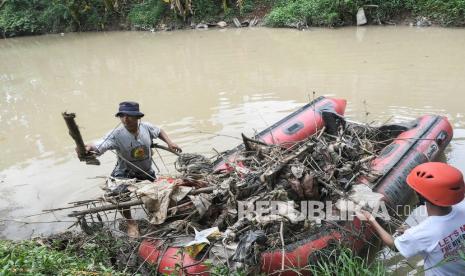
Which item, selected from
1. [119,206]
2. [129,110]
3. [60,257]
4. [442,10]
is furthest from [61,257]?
[442,10]

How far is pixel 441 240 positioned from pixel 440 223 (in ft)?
0.34

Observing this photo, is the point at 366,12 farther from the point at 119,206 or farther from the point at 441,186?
the point at 441,186

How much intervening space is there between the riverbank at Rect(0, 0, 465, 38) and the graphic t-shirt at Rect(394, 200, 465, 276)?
44.9 feet

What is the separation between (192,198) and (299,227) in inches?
39.0

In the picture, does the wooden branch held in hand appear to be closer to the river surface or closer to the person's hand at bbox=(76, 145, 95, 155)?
the person's hand at bbox=(76, 145, 95, 155)

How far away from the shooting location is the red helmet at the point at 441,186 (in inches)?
100

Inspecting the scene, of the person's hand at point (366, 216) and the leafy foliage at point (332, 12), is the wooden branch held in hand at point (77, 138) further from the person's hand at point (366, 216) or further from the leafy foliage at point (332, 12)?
the leafy foliage at point (332, 12)

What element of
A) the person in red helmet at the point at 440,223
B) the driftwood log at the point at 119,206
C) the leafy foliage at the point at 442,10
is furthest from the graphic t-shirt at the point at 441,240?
the leafy foliage at the point at 442,10

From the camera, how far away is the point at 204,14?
2038 centimetres

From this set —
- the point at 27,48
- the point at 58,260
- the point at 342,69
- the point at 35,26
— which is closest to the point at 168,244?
the point at 58,260

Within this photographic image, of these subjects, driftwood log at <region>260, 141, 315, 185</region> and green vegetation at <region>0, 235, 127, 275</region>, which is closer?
green vegetation at <region>0, 235, 127, 275</region>

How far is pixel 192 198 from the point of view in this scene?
393 cm

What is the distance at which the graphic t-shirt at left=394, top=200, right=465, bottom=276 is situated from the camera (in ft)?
8.57

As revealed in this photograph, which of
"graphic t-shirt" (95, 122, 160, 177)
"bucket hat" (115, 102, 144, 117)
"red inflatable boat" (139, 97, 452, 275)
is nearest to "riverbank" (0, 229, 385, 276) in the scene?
"red inflatable boat" (139, 97, 452, 275)
